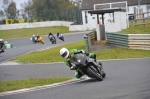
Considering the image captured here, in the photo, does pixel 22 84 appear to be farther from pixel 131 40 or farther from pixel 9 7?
pixel 9 7

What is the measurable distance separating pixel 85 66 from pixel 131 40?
11406 millimetres

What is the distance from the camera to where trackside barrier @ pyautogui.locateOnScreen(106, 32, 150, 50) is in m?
22.1

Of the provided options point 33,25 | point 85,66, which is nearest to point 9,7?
point 33,25

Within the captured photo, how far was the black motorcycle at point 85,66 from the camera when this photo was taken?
470 inches

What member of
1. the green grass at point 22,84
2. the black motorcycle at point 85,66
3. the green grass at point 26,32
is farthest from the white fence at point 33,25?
the black motorcycle at point 85,66

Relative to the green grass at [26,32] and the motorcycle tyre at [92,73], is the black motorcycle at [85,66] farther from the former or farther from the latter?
the green grass at [26,32]

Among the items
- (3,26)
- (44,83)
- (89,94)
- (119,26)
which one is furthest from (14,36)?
→ (89,94)

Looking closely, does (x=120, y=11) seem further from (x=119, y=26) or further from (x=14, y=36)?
(x=14, y=36)

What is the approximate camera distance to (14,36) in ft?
189

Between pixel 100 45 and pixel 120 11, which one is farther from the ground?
pixel 120 11

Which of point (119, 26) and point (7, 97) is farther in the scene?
point (119, 26)

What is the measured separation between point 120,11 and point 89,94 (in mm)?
23287

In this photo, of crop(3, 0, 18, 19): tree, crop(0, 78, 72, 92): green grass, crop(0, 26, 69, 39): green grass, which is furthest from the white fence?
crop(0, 78, 72, 92): green grass

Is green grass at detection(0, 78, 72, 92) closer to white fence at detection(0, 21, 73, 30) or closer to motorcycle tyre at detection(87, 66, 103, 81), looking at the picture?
motorcycle tyre at detection(87, 66, 103, 81)
